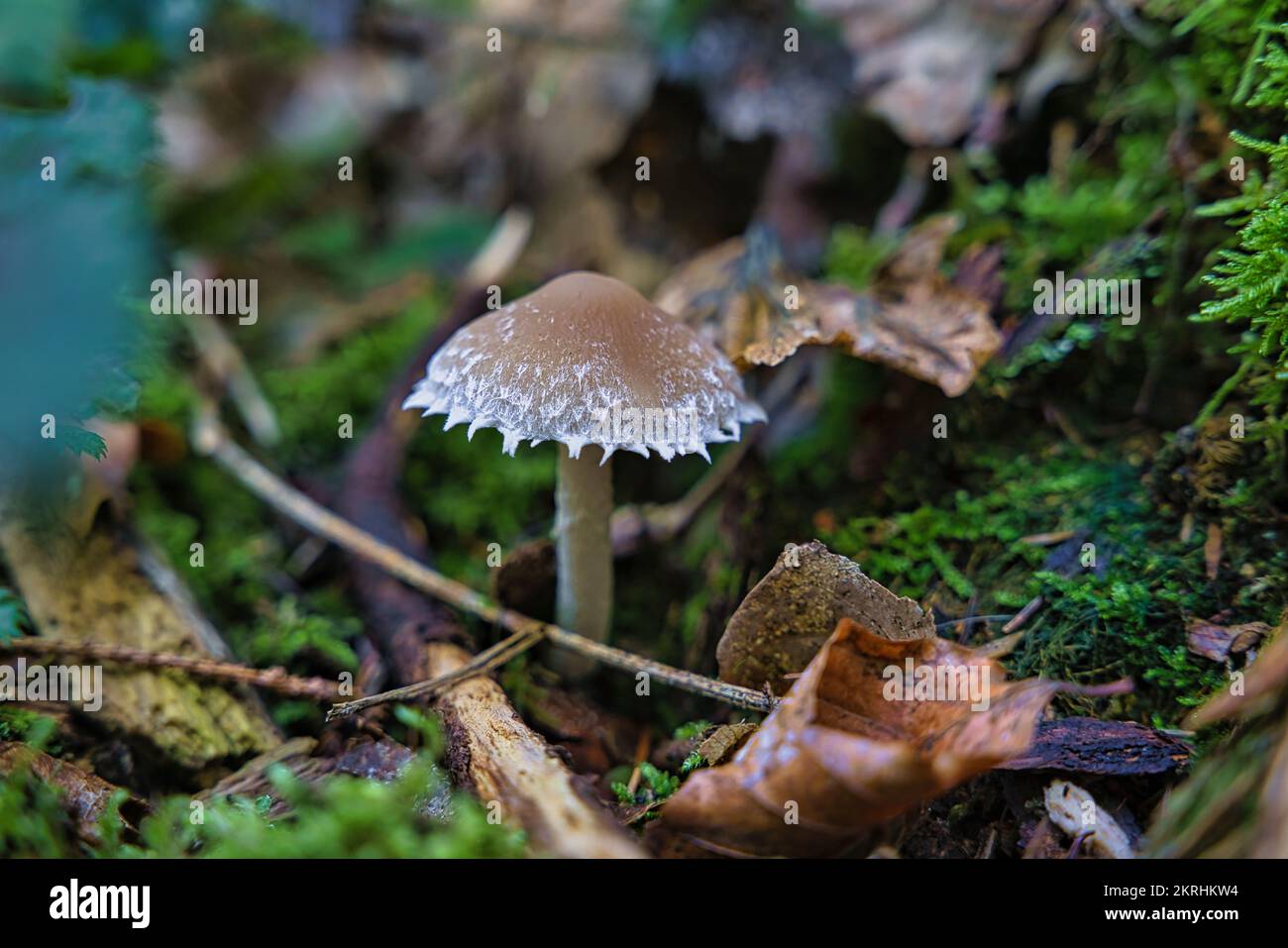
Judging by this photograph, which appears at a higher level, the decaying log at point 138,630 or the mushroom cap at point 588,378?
the mushroom cap at point 588,378

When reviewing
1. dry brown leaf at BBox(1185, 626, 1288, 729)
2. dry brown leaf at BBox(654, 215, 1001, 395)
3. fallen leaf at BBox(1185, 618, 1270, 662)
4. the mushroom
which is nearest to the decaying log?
the mushroom

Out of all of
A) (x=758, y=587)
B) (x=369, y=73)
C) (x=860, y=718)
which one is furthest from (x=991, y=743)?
(x=369, y=73)

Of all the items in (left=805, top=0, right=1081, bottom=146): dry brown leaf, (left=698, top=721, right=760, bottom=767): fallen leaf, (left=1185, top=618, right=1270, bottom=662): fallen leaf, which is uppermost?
(left=805, top=0, right=1081, bottom=146): dry brown leaf

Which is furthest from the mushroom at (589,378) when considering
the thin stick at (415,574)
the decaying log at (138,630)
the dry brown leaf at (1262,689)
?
the dry brown leaf at (1262,689)

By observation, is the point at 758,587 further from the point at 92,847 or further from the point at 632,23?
the point at 632,23

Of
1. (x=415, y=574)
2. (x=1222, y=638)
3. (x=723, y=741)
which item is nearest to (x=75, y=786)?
(x=415, y=574)

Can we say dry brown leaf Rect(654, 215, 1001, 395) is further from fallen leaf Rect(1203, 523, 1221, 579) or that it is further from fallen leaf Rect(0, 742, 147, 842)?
fallen leaf Rect(0, 742, 147, 842)

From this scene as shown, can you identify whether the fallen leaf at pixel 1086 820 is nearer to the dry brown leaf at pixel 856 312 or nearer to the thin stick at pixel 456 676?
the dry brown leaf at pixel 856 312

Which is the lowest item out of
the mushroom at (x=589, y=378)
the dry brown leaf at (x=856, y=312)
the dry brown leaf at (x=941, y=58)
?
the mushroom at (x=589, y=378)
